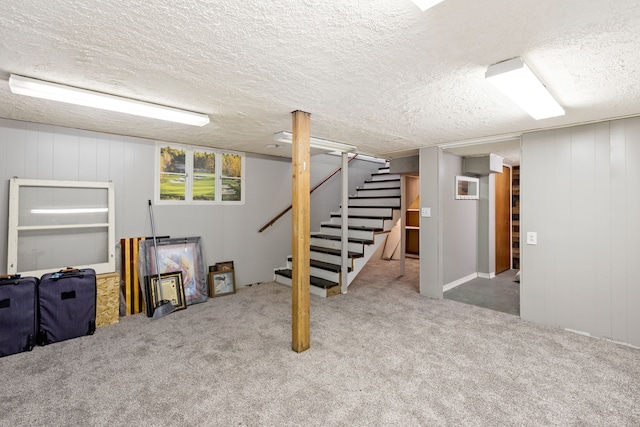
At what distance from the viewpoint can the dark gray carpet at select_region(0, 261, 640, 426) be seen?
1.97m

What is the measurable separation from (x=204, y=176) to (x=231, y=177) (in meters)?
0.44

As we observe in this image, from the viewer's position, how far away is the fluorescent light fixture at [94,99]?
219 centimetres

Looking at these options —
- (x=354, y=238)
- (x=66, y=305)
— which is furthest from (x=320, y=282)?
(x=66, y=305)

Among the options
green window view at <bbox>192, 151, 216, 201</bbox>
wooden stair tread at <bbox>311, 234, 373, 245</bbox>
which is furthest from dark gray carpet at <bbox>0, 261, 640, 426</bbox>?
green window view at <bbox>192, 151, 216, 201</bbox>

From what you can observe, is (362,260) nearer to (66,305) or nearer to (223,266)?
(223,266)

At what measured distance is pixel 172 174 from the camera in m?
4.37

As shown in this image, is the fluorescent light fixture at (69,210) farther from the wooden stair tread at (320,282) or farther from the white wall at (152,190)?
the wooden stair tread at (320,282)

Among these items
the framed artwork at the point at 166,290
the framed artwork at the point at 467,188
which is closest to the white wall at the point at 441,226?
the framed artwork at the point at 467,188

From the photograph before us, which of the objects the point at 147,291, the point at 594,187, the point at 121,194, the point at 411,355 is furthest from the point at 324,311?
the point at 594,187

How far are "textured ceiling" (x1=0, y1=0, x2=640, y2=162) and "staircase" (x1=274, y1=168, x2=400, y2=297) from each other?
2.59 m

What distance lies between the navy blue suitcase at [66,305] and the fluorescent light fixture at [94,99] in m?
1.82

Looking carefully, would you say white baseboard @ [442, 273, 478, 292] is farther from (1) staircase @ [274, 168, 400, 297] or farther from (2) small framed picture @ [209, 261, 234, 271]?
(2) small framed picture @ [209, 261, 234, 271]

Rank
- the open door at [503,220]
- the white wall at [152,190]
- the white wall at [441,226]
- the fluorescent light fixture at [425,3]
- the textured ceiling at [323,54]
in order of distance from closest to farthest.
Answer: the fluorescent light fixture at [425,3] < the textured ceiling at [323,54] < the white wall at [152,190] < the white wall at [441,226] < the open door at [503,220]

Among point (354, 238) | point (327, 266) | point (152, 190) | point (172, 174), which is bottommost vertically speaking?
point (327, 266)
